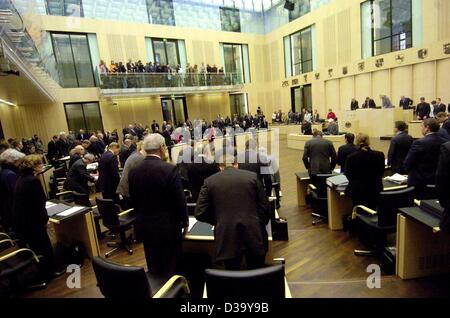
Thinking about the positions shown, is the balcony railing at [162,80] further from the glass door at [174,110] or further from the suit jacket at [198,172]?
the suit jacket at [198,172]

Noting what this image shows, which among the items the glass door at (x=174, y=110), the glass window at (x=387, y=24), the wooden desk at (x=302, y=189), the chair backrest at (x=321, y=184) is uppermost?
the glass window at (x=387, y=24)

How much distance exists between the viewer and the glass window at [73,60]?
47.1 feet

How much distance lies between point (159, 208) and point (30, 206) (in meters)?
1.68

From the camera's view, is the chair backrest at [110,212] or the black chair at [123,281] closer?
the black chair at [123,281]

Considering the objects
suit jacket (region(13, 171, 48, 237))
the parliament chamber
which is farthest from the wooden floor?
suit jacket (region(13, 171, 48, 237))

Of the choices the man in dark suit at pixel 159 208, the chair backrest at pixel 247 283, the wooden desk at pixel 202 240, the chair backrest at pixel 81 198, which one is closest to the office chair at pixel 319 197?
the wooden desk at pixel 202 240

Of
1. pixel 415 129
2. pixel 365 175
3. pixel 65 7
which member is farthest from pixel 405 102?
pixel 65 7

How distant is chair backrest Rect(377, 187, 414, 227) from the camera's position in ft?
9.04

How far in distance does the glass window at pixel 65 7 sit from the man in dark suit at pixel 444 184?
1700 centimetres

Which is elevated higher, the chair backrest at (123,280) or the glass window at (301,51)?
the glass window at (301,51)

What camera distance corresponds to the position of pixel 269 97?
21.4 meters

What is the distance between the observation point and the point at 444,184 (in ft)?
6.66
